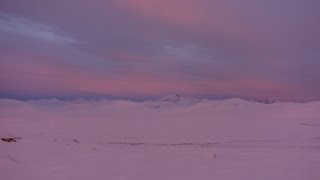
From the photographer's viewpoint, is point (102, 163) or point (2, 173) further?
point (102, 163)

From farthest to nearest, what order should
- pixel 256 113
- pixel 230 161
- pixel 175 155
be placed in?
pixel 256 113, pixel 175 155, pixel 230 161

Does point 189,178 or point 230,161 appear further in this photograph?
point 230,161

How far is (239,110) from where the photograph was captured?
55844mm

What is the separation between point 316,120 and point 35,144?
1389 inches

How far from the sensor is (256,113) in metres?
51.5

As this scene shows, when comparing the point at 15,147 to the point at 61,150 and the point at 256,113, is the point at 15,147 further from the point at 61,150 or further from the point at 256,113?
the point at 256,113

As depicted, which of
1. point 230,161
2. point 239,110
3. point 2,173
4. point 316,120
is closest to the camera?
point 2,173

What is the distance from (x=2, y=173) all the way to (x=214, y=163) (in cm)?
448

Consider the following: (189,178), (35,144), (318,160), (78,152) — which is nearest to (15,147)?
(35,144)

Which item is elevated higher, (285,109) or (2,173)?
(285,109)

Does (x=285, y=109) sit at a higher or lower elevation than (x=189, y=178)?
higher

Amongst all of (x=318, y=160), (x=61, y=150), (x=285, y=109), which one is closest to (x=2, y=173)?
(x=61, y=150)

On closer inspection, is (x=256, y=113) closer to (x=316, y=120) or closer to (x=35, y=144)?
(x=316, y=120)

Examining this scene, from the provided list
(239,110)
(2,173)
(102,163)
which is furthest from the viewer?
(239,110)
